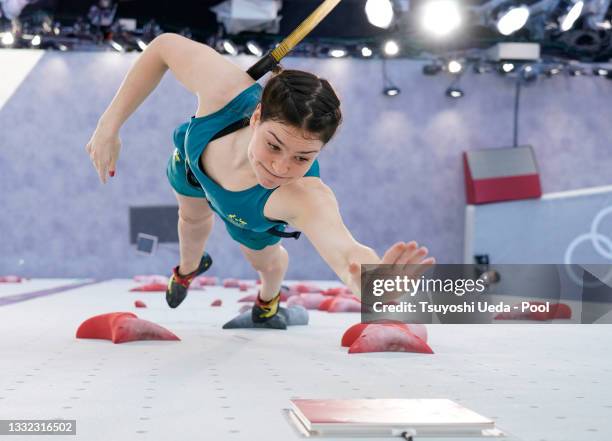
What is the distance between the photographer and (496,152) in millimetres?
7555

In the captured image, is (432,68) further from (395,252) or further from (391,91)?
(395,252)

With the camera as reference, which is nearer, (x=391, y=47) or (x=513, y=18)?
(x=513, y=18)

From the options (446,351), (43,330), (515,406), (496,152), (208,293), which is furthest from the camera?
(496,152)

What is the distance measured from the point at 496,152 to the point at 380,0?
2.36 meters

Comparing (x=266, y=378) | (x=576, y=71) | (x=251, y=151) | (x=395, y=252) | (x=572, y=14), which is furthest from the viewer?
(x=576, y=71)

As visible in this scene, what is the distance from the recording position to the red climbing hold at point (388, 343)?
211 centimetres

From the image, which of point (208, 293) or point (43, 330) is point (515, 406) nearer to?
point (43, 330)

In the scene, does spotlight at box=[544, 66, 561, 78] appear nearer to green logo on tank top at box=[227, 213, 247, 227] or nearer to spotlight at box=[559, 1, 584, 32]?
spotlight at box=[559, 1, 584, 32]

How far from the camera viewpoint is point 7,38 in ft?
23.3

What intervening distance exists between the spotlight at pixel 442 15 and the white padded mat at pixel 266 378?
3.76 metres

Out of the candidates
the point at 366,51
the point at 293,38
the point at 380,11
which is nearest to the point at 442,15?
the point at 380,11

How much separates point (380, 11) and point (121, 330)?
445 cm

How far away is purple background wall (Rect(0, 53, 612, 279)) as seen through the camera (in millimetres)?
7457

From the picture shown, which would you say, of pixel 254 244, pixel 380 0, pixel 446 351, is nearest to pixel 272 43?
pixel 380 0
